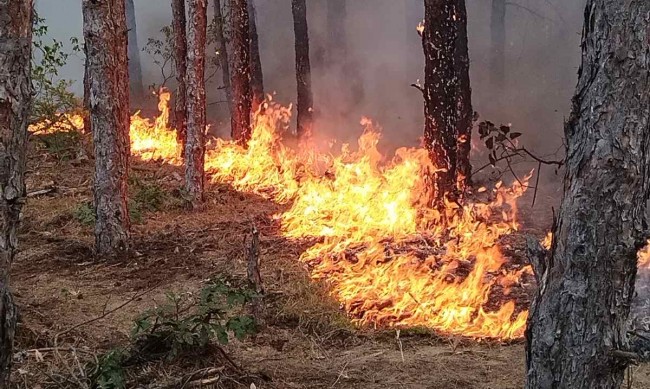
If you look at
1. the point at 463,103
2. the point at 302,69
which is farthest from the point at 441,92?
the point at 302,69

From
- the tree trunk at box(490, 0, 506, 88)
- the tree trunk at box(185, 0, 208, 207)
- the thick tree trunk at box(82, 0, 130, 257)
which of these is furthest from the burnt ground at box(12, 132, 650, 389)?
the tree trunk at box(490, 0, 506, 88)

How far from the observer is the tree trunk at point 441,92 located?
766 cm

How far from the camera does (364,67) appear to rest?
1041 inches

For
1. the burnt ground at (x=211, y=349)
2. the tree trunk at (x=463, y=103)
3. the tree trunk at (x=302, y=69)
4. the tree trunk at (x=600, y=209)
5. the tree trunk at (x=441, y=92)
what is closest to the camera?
the tree trunk at (x=600, y=209)

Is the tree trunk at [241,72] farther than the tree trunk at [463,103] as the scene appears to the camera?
Yes

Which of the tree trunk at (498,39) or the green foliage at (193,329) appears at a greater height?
the tree trunk at (498,39)

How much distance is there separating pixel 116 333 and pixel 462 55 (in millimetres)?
8250

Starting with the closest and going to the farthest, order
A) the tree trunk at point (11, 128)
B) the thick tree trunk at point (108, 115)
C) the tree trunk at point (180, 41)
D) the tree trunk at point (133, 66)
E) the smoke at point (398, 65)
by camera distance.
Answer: the tree trunk at point (11, 128), the thick tree trunk at point (108, 115), the tree trunk at point (180, 41), the smoke at point (398, 65), the tree trunk at point (133, 66)

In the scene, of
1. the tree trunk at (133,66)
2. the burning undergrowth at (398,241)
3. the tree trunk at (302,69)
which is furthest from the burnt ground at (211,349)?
the tree trunk at (133,66)

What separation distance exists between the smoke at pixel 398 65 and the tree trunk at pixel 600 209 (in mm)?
16024

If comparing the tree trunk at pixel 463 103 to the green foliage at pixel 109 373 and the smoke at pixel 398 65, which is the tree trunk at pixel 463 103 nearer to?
the green foliage at pixel 109 373

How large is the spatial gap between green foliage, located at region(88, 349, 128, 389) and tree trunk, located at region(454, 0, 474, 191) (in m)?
7.52

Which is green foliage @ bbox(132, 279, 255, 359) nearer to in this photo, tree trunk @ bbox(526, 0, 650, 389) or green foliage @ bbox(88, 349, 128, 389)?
green foliage @ bbox(88, 349, 128, 389)

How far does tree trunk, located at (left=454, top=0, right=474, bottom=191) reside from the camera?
1044cm
